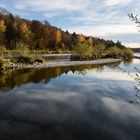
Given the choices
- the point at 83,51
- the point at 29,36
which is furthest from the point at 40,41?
the point at 83,51

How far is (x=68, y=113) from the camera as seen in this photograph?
63.3 ft

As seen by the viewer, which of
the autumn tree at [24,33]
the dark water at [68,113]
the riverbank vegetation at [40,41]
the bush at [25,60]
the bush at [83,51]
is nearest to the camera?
the dark water at [68,113]

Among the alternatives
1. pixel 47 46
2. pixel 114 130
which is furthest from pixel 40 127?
pixel 47 46

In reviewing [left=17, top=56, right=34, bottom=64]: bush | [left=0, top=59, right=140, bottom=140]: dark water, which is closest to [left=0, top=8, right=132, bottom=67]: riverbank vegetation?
[left=17, top=56, right=34, bottom=64]: bush

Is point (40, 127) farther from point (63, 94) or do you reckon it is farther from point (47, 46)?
point (47, 46)

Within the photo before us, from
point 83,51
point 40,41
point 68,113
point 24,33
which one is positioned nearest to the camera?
point 68,113

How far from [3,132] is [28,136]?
53.2 inches

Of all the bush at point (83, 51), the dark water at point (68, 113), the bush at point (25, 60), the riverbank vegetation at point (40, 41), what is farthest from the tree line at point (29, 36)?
the dark water at point (68, 113)

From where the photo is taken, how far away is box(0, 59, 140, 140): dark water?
15344mm

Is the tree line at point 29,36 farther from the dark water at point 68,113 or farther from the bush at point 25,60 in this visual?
the dark water at point 68,113

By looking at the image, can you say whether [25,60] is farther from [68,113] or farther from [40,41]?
[40,41]

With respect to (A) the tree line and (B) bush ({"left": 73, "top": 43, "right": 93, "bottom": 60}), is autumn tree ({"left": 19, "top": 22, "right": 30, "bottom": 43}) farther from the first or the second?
(B) bush ({"left": 73, "top": 43, "right": 93, "bottom": 60})

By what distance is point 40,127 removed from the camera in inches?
641

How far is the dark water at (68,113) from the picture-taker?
1534cm
